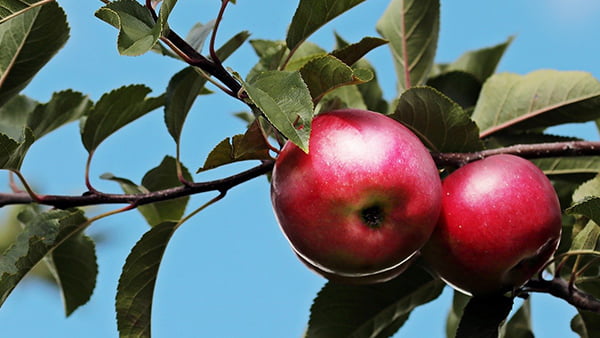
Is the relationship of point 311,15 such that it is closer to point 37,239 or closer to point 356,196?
point 356,196

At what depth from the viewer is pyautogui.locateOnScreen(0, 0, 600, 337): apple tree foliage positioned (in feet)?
3.74

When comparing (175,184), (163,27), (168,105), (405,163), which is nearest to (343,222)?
(405,163)

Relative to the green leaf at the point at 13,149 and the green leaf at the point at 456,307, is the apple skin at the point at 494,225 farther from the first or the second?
the green leaf at the point at 13,149

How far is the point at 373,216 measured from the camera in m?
1.08

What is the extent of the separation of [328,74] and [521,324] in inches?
34.8

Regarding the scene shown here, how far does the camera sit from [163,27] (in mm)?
1047

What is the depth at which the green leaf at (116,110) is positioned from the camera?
1.47 meters

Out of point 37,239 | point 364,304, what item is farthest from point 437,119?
point 37,239

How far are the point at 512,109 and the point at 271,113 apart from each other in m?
0.74

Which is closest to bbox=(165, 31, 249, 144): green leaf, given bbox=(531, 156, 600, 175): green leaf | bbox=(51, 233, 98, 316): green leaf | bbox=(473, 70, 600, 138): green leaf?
bbox=(51, 233, 98, 316): green leaf

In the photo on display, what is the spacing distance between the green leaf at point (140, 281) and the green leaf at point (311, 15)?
0.41 meters

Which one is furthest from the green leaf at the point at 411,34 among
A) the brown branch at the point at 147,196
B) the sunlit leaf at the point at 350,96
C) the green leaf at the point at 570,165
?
the brown branch at the point at 147,196

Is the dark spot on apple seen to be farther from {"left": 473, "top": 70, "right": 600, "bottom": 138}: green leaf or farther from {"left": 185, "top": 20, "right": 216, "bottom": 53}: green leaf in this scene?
{"left": 473, "top": 70, "right": 600, "bottom": 138}: green leaf

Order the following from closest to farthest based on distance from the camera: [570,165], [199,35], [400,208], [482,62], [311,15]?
[400,208] → [311,15] → [199,35] → [570,165] → [482,62]
